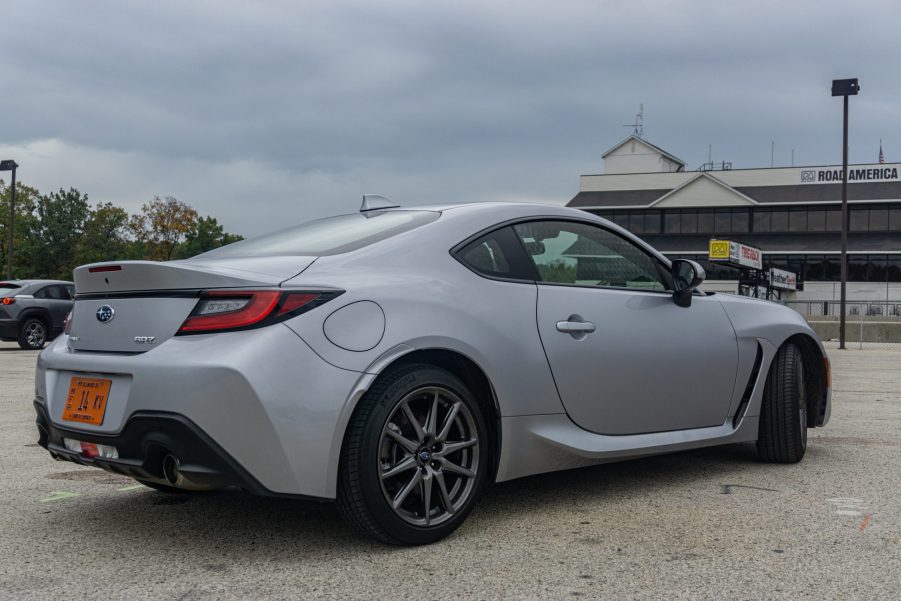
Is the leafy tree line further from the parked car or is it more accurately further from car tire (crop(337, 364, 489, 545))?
car tire (crop(337, 364, 489, 545))

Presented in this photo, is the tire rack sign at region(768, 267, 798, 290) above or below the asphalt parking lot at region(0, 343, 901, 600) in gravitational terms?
above

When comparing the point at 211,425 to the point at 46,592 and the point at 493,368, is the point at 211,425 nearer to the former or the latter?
the point at 46,592

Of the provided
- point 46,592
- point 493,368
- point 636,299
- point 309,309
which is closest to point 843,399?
point 636,299

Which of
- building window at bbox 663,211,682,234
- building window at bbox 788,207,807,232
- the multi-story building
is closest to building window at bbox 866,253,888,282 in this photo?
the multi-story building

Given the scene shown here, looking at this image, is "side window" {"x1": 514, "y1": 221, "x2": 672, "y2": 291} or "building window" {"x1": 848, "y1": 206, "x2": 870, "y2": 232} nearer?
"side window" {"x1": 514, "y1": 221, "x2": 672, "y2": 291}

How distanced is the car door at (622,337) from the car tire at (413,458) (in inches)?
22.1

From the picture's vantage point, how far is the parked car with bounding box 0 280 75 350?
19.0 m

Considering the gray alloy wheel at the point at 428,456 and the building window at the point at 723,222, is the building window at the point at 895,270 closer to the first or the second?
the building window at the point at 723,222

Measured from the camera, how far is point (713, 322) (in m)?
5.00

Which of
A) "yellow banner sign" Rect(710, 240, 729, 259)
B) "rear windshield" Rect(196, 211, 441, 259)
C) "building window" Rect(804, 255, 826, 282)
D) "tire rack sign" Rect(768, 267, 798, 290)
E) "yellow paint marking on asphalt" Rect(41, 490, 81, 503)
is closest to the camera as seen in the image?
"rear windshield" Rect(196, 211, 441, 259)

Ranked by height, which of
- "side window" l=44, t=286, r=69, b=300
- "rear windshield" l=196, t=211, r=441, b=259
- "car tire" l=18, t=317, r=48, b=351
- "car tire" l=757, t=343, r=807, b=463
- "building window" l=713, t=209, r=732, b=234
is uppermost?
"building window" l=713, t=209, r=732, b=234

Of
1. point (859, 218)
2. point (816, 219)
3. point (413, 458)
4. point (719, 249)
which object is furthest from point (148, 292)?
point (816, 219)

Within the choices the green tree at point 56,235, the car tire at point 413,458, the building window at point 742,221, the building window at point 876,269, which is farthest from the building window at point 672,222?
the car tire at point 413,458

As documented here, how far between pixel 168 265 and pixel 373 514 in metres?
1.20
